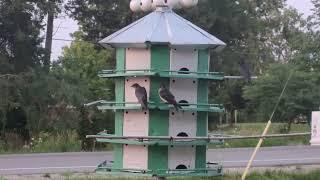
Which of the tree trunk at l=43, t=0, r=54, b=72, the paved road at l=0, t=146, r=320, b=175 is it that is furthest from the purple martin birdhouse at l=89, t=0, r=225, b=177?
the tree trunk at l=43, t=0, r=54, b=72

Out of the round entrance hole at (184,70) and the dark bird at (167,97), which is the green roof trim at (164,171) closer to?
the dark bird at (167,97)

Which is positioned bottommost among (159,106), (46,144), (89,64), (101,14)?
(46,144)

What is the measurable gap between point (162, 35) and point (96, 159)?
1042 centimetres

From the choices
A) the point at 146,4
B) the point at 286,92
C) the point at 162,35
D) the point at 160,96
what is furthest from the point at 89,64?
the point at 160,96

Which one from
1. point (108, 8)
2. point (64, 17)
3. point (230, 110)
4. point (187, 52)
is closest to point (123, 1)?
point (108, 8)

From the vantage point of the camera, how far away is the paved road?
15.1 m

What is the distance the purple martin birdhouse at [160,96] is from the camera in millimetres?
7121

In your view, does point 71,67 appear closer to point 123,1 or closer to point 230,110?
point 123,1

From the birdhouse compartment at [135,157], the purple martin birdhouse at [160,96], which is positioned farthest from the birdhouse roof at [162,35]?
the birdhouse compartment at [135,157]

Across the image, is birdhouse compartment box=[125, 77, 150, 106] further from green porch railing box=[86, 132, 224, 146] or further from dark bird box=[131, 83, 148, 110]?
green porch railing box=[86, 132, 224, 146]

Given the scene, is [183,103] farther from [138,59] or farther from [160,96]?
[138,59]

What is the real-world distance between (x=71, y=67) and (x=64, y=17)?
10.3 ft

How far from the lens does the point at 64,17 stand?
28422mm

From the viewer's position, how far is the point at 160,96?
22.9 ft
